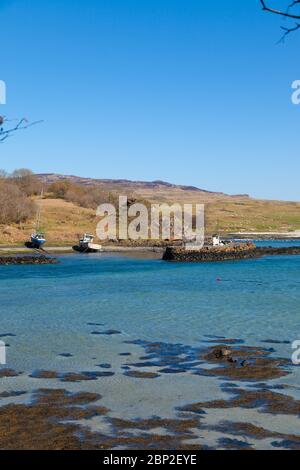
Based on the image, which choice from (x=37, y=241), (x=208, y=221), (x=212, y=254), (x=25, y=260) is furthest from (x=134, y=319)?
(x=208, y=221)

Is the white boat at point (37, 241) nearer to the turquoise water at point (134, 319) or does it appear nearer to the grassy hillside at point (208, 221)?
the grassy hillside at point (208, 221)

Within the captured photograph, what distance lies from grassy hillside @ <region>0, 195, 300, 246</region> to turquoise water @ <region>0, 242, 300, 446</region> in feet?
109

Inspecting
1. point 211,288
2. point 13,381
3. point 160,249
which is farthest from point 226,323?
point 160,249

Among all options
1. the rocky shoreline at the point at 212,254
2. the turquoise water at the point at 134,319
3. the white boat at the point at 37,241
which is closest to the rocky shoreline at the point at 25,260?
the turquoise water at the point at 134,319

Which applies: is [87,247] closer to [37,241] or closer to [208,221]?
[37,241]

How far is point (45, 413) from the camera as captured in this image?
12.1 metres

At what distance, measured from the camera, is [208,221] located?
136 m

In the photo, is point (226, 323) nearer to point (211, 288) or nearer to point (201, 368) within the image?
point (201, 368)

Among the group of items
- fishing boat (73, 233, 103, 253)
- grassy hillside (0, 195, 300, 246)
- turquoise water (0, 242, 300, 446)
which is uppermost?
grassy hillside (0, 195, 300, 246)

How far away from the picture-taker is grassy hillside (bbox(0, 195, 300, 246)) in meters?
83.9

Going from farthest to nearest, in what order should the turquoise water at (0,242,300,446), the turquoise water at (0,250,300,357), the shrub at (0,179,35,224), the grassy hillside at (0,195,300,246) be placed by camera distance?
1. the shrub at (0,179,35,224)
2. the grassy hillside at (0,195,300,246)
3. the turquoise water at (0,250,300,357)
4. the turquoise water at (0,242,300,446)

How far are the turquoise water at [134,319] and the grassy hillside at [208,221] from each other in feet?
109
